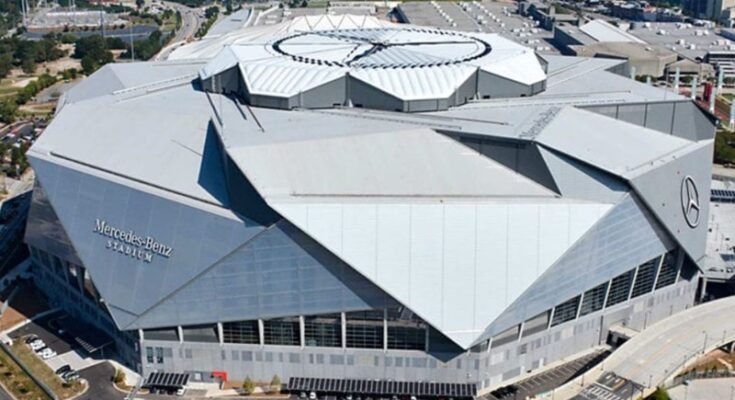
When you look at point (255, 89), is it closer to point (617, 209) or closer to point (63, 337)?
point (63, 337)

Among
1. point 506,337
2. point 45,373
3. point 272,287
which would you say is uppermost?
point 272,287

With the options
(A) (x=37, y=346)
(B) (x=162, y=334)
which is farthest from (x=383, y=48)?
(A) (x=37, y=346)

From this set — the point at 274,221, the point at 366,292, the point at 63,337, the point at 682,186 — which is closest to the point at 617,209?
the point at 682,186

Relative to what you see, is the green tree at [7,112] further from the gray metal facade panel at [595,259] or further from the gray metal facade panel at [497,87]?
the gray metal facade panel at [595,259]

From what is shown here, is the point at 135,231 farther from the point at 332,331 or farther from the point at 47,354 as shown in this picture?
the point at 332,331

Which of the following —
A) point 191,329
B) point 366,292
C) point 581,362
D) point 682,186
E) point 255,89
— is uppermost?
point 255,89

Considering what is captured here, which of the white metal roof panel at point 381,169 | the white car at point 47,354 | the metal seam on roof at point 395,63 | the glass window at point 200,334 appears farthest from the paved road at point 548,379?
the white car at point 47,354
